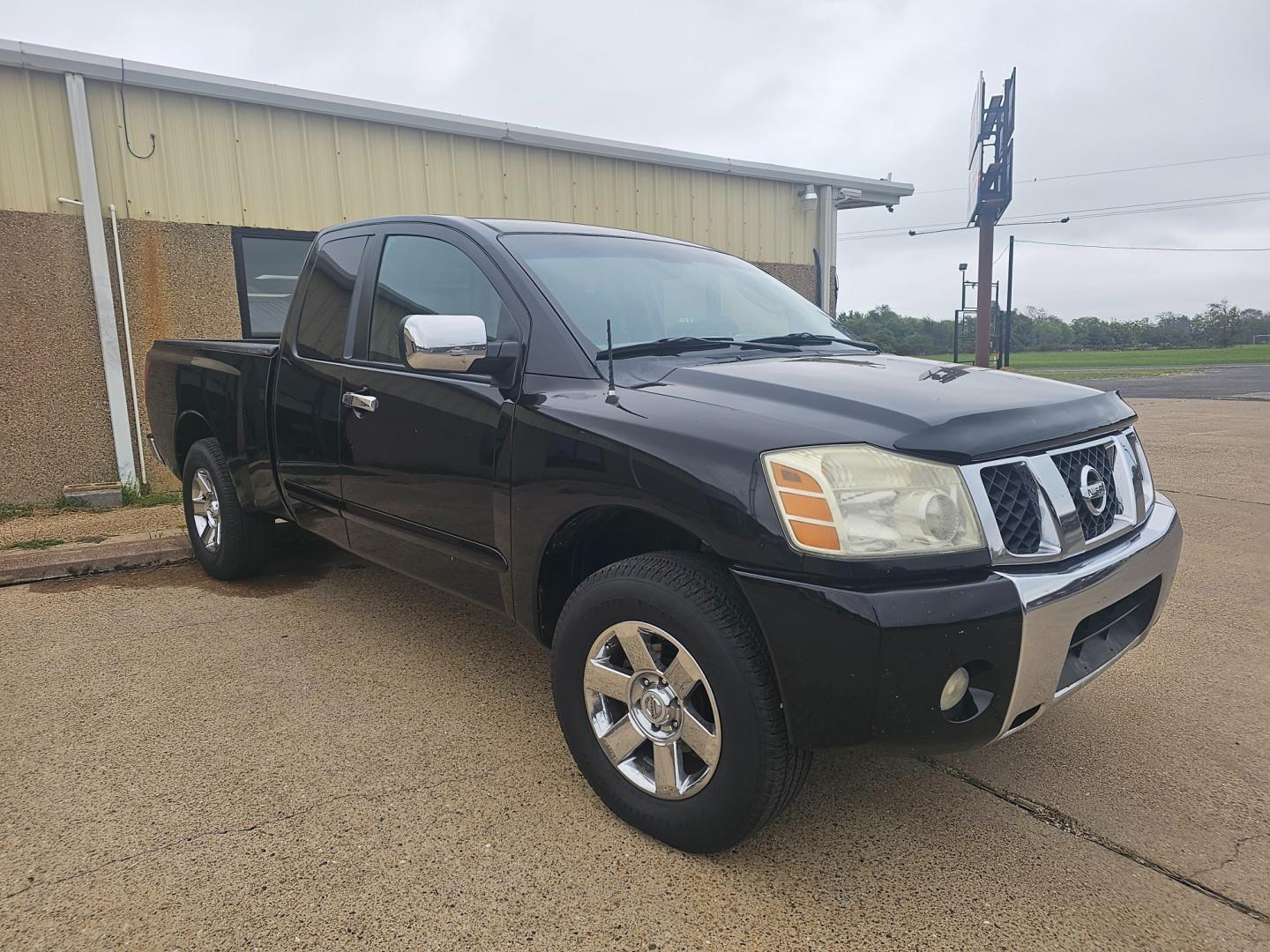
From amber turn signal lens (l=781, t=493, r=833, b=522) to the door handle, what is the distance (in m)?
1.87

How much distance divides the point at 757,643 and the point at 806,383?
782 mm

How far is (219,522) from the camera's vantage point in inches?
177

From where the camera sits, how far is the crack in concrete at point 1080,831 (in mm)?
2072

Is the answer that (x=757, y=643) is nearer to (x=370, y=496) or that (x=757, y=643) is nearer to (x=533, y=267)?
(x=533, y=267)

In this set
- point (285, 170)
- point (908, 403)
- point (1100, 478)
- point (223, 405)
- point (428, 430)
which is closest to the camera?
point (908, 403)

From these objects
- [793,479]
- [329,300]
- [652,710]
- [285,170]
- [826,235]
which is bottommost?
[652,710]

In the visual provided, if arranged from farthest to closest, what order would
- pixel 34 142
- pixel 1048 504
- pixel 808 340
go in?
pixel 34 142
pixel 808 340
pixel 1048 504

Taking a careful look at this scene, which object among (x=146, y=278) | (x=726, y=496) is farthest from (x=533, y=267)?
(x=146, y=278)

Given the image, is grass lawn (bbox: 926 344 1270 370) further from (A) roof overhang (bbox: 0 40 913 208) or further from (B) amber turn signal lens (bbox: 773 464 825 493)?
(B) amber turn signal lens (bbox: 773 464 825 493)

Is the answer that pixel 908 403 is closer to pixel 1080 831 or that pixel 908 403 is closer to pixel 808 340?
pixel 808 340

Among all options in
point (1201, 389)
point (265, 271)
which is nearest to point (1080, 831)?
point (265, 271)

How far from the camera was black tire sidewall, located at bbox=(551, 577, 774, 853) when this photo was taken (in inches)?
79.3

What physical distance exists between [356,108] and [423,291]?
4.80 m

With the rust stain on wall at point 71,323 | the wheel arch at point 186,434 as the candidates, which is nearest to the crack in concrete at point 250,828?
the wheel arch at point 186,434
